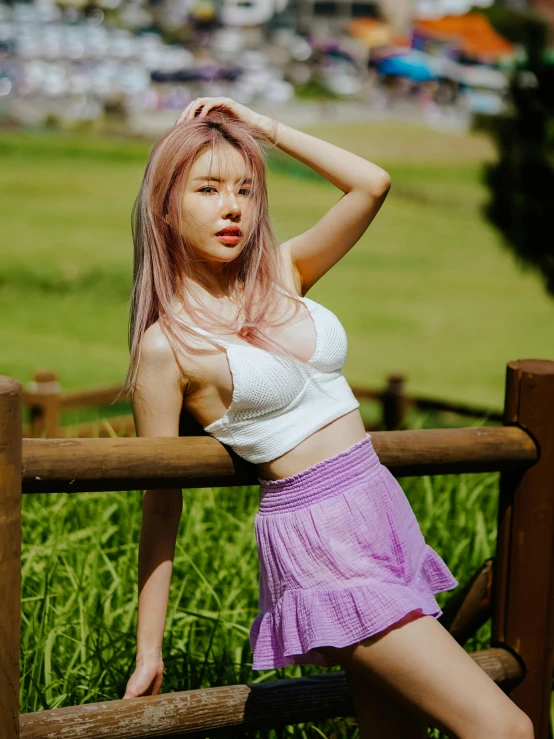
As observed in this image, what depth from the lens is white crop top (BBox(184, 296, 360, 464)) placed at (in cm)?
183

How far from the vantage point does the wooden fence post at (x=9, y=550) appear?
5.23 feet

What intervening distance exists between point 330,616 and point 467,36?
1368cm

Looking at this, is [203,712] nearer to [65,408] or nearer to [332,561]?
[332,561]

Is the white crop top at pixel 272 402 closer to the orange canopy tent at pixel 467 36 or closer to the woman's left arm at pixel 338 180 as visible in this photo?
the woman's left arm at pixel 338 180

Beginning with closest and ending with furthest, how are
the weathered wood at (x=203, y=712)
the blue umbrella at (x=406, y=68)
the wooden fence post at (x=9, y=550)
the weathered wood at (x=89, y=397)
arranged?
the wooden fence post at (x=9, y=550)
the weathered wood at (x=203, y=712)
the weathered wood at (x=89, y=397)
the blue umbrella at (x=406, y=68)

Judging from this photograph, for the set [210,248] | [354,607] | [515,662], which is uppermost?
[210,248]

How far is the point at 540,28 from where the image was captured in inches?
229

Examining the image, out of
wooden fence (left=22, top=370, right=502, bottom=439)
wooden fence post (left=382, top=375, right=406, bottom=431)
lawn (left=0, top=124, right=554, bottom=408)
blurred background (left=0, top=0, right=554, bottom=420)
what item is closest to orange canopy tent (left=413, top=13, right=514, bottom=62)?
blurred background (left=0, top=0, right=554, bottom=420)

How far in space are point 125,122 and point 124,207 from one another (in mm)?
942

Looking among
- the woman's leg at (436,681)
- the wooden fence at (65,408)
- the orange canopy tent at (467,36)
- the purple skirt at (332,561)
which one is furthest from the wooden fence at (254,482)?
the orange canopy tent at (467,36)

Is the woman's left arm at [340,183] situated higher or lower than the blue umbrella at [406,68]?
lower

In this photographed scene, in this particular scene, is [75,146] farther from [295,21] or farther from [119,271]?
[295,21]

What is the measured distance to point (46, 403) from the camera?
16.4 ft

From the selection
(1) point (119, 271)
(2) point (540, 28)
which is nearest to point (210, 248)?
(2) point (540, 28)
